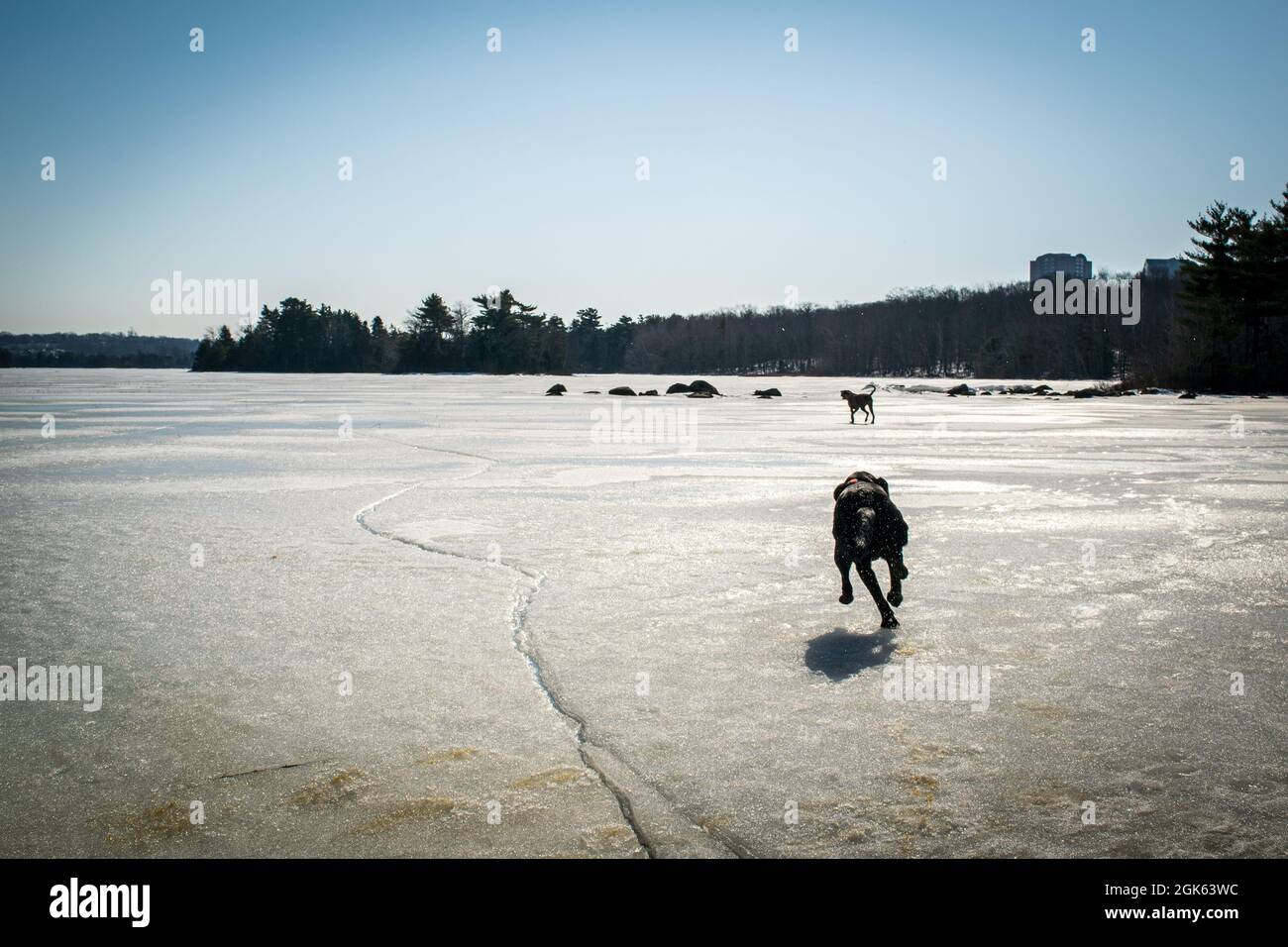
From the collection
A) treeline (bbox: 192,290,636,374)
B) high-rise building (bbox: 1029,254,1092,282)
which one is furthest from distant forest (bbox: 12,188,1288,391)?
high-rise building (bbox: 1029,254,1092,282)

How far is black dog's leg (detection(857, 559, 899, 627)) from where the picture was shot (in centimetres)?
372

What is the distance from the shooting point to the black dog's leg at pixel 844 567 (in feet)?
12.5

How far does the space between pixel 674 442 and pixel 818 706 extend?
11827mm

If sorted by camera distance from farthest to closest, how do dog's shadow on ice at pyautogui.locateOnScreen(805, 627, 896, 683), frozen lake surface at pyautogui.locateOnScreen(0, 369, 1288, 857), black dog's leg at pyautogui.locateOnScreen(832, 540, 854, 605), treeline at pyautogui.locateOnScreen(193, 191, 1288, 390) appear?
treeline at pyautogui.locateOnScreen(193, 191, 1288, 390), black dog's leg at pyautogui.locateOnScreen(832, 540, 854, 605), dog's shadow on ice at pyautogui.locateOnScreen(805, 627, 896, 683), frozen lake surface at pyautogui.locateOnScreen(0, 369, 1288, 857)

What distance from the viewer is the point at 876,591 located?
149 inches

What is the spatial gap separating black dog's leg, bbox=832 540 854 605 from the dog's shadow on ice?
0.86ft

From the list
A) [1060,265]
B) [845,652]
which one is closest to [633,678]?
[845,652]

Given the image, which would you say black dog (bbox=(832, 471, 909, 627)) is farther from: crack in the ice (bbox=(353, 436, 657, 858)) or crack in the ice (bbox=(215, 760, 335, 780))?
crack in the ice (bbox=(215, 760, 335, 780))

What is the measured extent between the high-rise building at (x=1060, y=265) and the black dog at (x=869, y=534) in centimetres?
20041

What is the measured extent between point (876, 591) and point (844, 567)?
0.21 metres

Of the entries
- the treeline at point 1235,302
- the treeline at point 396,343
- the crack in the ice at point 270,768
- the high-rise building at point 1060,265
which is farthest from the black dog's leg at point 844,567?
the high-rise building at point 1060,265

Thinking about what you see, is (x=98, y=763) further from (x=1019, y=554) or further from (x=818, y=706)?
(x=1019, y=554)

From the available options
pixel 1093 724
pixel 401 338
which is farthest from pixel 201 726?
pixel 401 338

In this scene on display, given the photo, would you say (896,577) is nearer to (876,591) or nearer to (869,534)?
(876,591)
